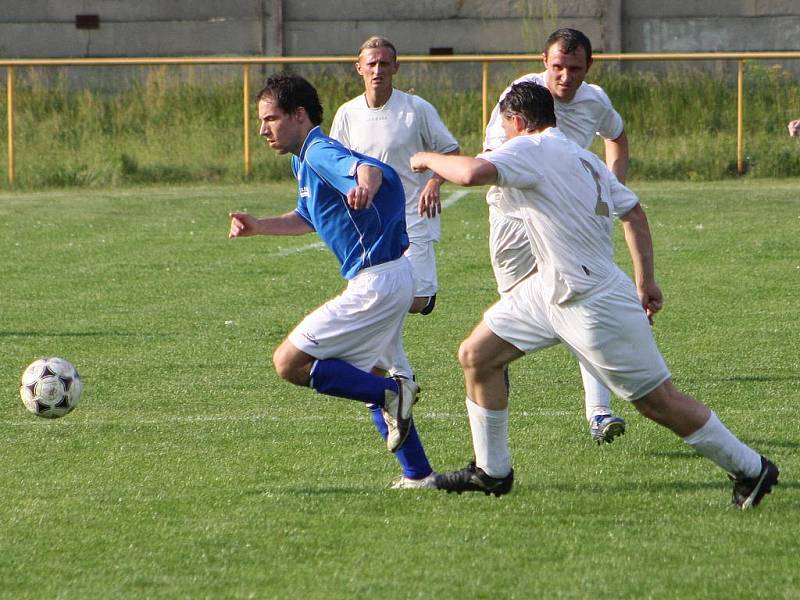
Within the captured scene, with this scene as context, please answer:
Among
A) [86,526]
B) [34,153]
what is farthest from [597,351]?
[34,153]

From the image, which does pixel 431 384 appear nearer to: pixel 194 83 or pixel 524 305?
pixel 524 305

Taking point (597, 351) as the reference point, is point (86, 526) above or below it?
below

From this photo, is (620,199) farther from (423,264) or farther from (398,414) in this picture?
(423,264)

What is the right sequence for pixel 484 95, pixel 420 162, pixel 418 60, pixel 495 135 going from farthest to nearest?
pixel 484 95 → pixel 418 60 → pixel 495 135 → pixel 420 162

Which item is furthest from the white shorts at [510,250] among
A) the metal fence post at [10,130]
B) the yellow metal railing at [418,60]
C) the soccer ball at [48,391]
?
the metal fence post at [10,130]

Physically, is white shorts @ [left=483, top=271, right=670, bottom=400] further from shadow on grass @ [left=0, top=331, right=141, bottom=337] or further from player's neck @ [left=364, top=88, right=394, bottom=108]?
shadow on grass @ [left=0, top=331, right=141, bottom=337]

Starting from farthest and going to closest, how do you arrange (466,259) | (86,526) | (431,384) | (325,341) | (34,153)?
1. (34,153)
2. (466,259)
3. (431,384)
4. (325,341)
5. (86,526)

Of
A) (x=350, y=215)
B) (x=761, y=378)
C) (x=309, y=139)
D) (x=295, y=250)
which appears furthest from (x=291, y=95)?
(x=295, y=250)

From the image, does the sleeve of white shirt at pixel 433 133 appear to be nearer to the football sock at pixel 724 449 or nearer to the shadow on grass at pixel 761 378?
the shadow on grass at pixel 761 378

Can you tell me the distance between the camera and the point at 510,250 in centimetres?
719

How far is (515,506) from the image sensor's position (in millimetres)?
5621

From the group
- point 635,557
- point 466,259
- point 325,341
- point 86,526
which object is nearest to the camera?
point 635,557

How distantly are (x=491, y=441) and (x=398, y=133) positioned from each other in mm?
2814

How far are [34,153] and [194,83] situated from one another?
2.93 m
